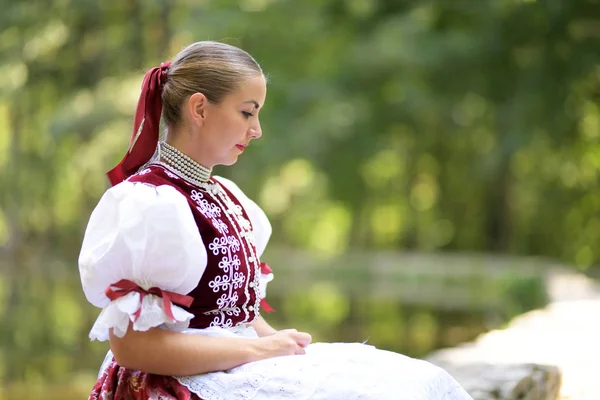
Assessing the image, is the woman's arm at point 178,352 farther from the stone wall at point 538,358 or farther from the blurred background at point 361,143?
the blurred background at point 361,143

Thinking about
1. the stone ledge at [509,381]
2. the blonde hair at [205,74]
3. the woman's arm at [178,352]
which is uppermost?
the blonde hair at [205,74]

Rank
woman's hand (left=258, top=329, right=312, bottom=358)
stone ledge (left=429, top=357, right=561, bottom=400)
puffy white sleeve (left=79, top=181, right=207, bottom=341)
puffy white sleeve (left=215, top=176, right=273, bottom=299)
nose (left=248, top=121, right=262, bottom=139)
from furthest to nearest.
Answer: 1. stone ledge (left=429, top=357, right=561, bottom=400)
2. puffy white sleeve (left=215, top=176, right=273, bottom=299)
3. nose (left=248, top=121, right=262, bottom=139)
4. woman's hand (left=258, top=329, right=312, bottom=358)
5. puffy white sleeve (left=79, top=181, right=207, bottom=341)

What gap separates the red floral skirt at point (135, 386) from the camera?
1.68 meters

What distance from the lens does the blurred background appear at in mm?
9398

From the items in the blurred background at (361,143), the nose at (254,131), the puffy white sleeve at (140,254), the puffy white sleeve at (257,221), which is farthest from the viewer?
the blurred background at (361,143)

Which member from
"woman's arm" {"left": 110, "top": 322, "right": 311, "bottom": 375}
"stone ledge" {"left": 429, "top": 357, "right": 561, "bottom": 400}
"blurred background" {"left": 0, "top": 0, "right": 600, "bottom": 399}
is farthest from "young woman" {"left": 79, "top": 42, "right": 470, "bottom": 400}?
"blurred background" {"left": 0, "top": 0, "right": 600, "bottom": 399}

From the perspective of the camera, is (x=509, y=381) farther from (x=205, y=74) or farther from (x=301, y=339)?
(x=205, y=74)

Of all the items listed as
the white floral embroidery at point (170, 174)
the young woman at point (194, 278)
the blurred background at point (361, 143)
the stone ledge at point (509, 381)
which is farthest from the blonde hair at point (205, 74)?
the blurred background at point (361, 143)

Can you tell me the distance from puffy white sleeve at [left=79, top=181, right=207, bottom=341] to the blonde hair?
23cm

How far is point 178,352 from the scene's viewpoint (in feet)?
5.40

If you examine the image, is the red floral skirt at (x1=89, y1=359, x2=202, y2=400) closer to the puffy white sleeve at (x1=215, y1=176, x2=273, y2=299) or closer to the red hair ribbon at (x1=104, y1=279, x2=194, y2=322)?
the red hair ribbon at (x1=104, y1=279, x2=194, y2=322)

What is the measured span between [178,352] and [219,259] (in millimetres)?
204

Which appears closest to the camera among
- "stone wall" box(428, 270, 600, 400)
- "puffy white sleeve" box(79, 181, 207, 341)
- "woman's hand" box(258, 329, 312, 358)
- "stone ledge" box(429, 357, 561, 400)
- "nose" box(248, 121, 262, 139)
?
"puffy white sleeve" box(79, 181, 207, 341)

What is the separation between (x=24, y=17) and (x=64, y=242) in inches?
339
